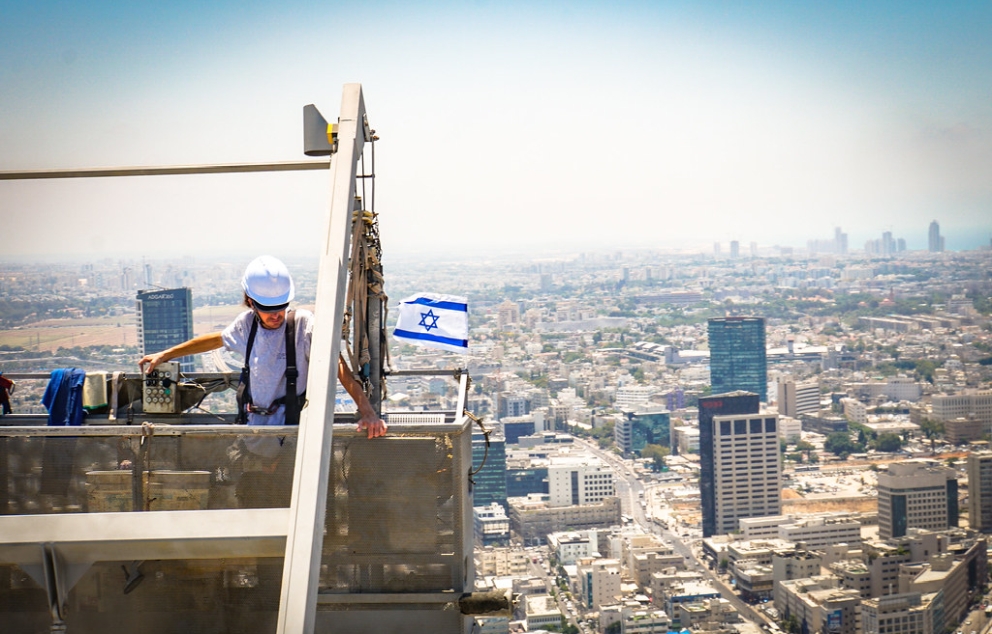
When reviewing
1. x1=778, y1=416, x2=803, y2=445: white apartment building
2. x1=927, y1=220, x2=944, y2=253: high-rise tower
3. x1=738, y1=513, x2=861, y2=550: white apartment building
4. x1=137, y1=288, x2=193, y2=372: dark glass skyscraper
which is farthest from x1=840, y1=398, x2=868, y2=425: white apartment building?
x1=137, y1=288, x2=193, y2=372: dark glass skyscraper

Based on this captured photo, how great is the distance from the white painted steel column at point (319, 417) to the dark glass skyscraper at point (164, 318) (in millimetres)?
11076

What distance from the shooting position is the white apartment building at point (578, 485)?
41750 millimetres

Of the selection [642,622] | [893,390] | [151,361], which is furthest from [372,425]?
[893,390]

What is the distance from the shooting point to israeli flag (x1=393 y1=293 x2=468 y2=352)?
4.15 meters

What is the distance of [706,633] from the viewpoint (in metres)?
30.5

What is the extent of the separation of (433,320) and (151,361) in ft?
4.03

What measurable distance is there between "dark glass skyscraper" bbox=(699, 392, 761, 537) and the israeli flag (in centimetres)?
4145

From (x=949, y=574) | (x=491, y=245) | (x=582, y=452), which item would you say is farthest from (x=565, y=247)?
(x=949, y=574)

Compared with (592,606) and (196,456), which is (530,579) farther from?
(196,456)

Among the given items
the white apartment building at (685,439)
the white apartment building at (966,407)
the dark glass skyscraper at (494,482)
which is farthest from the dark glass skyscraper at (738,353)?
the dark glass skyscraper at (494,482)

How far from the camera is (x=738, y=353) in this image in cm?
6100

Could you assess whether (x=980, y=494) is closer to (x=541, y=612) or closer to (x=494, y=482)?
(x=494, y=482)

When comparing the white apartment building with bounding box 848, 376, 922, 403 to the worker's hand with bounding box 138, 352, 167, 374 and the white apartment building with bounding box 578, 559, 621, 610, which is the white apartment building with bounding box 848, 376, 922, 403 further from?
the worker's hand with bounding box 138, 352, 167, 374

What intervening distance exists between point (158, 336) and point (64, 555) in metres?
12.3
